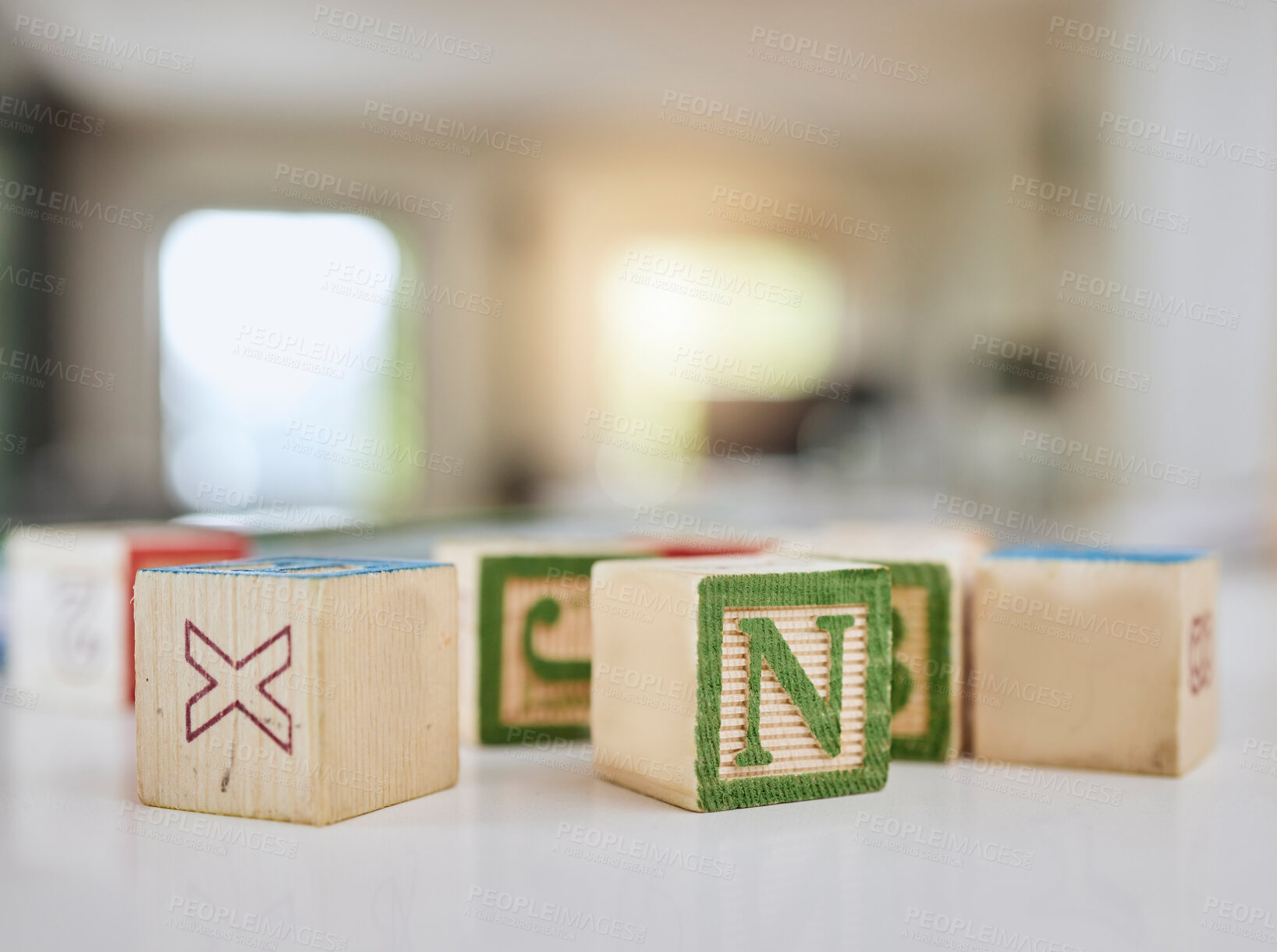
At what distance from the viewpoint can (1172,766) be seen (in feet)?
3.01

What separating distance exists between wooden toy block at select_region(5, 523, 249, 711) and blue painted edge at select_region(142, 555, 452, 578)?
0.33 metres

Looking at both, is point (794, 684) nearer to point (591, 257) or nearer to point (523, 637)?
point (523, 637)

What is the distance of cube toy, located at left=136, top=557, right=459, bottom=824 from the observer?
774 mm

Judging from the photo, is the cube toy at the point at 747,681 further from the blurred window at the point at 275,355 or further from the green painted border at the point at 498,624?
the blurred window at the point at 275,355

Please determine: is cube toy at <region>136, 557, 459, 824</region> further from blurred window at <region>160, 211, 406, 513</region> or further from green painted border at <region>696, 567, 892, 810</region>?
blurred window at <region>160, 211, 406, 513</region>

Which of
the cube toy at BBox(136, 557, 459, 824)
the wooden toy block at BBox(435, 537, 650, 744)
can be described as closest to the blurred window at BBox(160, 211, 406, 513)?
the wooden toy block at BBox(435, 537, 650, 744)

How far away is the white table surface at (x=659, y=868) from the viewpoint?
1.89ft

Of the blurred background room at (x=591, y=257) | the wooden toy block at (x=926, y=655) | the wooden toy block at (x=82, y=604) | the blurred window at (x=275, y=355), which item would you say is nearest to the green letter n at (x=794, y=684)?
the wooden toy block at (x=926, y=655)

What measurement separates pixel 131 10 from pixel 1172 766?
4.29 m

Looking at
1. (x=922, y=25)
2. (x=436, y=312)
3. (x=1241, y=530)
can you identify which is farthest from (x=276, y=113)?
(x=1241, y=530)

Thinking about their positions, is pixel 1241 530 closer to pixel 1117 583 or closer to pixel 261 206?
pixel 1117 583

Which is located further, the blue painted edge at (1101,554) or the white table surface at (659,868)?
the blue painted edge at (1101,554)

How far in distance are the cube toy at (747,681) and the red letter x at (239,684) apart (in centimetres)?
25

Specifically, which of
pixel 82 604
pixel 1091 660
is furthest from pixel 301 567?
pixel 1091 660
